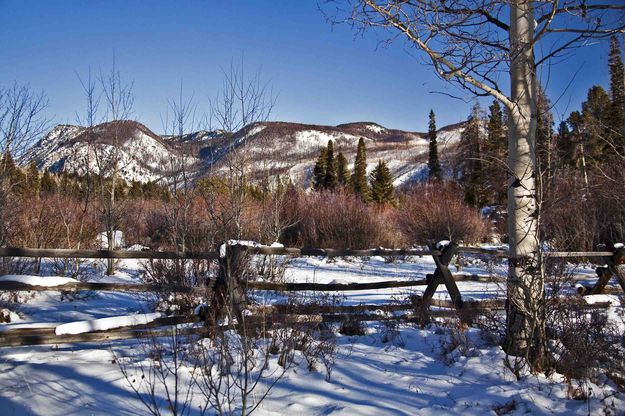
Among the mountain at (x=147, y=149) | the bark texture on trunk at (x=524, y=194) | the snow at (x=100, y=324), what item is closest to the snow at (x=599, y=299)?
the bark texture on trunk at (x=524, y=194)

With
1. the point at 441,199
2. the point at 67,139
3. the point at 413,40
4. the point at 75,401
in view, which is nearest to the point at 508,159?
the point at 413,40

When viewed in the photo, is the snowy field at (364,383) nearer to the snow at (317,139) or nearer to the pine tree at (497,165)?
the pine tree at (497,165)

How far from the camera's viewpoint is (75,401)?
306 cm

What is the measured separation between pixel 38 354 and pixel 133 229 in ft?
47.3

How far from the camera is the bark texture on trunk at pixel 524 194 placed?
3.79m

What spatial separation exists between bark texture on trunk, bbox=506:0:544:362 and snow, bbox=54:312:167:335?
12.1 ft

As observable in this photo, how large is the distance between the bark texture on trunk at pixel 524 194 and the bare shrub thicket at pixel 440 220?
1448cm

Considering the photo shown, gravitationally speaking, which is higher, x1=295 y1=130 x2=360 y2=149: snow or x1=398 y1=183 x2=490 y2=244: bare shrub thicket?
x1=295 y1=130 x2=360 y2=149: snow

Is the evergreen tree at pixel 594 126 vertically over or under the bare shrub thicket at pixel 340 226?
over

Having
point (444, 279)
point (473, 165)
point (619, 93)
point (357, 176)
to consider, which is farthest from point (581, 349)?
point (357, 176)

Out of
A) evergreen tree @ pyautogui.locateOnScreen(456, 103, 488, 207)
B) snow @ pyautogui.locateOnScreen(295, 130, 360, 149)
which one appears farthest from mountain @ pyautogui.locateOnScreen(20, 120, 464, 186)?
snow @ pyautogui.locateOnScreen(295, 130, 360, 149)

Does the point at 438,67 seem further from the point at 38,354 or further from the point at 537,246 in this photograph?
the point at 38,354

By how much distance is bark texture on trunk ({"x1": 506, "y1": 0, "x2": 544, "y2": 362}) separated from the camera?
3789 mm

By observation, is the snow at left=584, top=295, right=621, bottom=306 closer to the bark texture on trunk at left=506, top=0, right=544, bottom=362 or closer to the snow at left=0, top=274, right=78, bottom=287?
the bark texture on trunk at left=506, top=0, right=544, bottom=362
